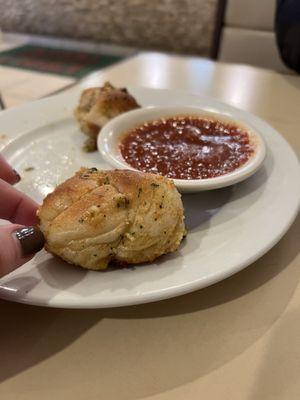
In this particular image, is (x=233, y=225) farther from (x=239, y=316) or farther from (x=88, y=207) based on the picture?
(x=88, y=207)

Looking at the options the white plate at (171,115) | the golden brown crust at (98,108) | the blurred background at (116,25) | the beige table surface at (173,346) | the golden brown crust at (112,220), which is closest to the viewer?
the beige table surface at (173,346)

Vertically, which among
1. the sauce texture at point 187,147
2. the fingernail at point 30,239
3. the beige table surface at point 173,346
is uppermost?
the fingernail at point 30,239

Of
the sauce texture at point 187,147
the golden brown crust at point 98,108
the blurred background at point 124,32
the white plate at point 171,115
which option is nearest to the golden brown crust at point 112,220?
the white plate at point 171,115

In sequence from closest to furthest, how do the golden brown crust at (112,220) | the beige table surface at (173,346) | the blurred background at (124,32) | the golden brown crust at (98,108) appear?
1. the beige table surface at (173,346)
2. the golden brown crust at (112,220)
3. the golden brown crust at (98,108)
4. the blurred background at (124,32)

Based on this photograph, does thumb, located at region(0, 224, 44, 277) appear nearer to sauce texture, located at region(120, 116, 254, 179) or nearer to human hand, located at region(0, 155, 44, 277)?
human hand, located at region(0, 155, 44, 277)

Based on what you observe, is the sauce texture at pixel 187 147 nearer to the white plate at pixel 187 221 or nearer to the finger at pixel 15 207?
the white plate at pixel 187 221

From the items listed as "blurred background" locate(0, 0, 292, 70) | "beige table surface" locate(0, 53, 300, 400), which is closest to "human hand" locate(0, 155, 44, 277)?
"beige table surface" locate(0, 53, 300, 400)
